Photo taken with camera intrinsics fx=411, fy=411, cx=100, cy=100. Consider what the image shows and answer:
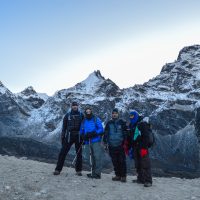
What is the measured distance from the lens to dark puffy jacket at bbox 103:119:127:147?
16.5 metres

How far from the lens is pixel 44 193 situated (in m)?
13.3

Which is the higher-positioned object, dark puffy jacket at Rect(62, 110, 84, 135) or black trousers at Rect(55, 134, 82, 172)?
dark puffy jacket at Rect(62, 110, 84, 135)

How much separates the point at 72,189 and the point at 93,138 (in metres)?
3.15

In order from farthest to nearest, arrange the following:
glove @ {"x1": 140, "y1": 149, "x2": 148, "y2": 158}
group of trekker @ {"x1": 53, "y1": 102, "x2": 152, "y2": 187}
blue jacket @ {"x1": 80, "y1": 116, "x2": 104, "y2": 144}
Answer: blue jacket @ {"x1": 80, "y1": 116, "x2": 104, "y2": 144}
group of trekker @ {"x1": 53, "y1": 102, "x2": 152, "y2": 187}
glove @ {"x1": 140, "y1": 149, "x2": 148, "y2": 158}

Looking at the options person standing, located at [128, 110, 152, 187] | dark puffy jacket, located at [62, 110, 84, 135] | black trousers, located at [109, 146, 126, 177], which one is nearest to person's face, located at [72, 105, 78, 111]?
dark puffy jacket, located at [62, 110, 84, 135]

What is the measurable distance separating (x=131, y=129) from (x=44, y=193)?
4792 mm

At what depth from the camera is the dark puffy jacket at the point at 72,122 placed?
1677 centimetres

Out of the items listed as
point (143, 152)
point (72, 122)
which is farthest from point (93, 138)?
point (143, 152)

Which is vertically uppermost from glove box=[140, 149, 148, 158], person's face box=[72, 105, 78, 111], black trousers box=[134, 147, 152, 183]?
person's face box=[72, 105, 78, 111]

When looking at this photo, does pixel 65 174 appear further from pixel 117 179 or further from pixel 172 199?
pixel 172 199

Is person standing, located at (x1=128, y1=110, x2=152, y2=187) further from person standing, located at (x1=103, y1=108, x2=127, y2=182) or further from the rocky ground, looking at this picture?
the rocky ground

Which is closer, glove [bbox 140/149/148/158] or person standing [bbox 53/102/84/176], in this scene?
glove [bbox 140/149/148/158]

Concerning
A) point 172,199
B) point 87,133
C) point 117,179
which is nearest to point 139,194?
point 172,199

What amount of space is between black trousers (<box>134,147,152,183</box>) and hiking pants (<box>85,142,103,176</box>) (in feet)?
4.87
